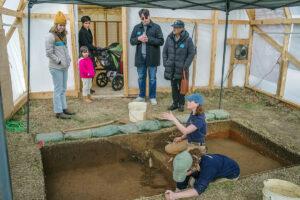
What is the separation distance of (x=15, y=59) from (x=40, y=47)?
83cm

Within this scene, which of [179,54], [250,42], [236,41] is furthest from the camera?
[250,42]

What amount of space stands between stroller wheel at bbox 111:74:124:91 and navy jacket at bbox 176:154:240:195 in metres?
4.89

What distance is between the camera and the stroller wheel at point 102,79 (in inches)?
315

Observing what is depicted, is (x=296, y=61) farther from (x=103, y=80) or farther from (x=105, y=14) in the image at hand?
(x=105, y=14)

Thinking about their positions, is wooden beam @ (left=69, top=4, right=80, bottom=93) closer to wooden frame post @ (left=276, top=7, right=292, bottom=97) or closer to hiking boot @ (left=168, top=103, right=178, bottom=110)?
hiking boot @ (left=168, top=103, right=178, bottom=110)

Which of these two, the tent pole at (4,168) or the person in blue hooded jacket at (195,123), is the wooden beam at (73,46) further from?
the tent pole at (4,168)

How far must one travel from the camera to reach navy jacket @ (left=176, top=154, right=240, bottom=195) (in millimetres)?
2658

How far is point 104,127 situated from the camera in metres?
4.61

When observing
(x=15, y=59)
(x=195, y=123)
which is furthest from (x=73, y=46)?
(x=195, y=123)

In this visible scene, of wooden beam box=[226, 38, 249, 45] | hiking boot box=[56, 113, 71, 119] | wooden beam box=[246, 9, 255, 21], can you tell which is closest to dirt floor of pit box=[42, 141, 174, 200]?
hiking boot box=[56, 113, 71, 119]

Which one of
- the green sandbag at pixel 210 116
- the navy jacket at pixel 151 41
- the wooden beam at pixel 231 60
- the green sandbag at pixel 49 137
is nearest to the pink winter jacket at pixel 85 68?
the navy jacket at pixel 151 41

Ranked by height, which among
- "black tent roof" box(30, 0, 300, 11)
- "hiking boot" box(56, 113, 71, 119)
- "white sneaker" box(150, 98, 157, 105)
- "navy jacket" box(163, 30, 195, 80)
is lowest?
"hiking boot" box(56, 113, 71, 119)

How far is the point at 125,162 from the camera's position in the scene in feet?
15.3

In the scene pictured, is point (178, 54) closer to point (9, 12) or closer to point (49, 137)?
point (49, 137)
